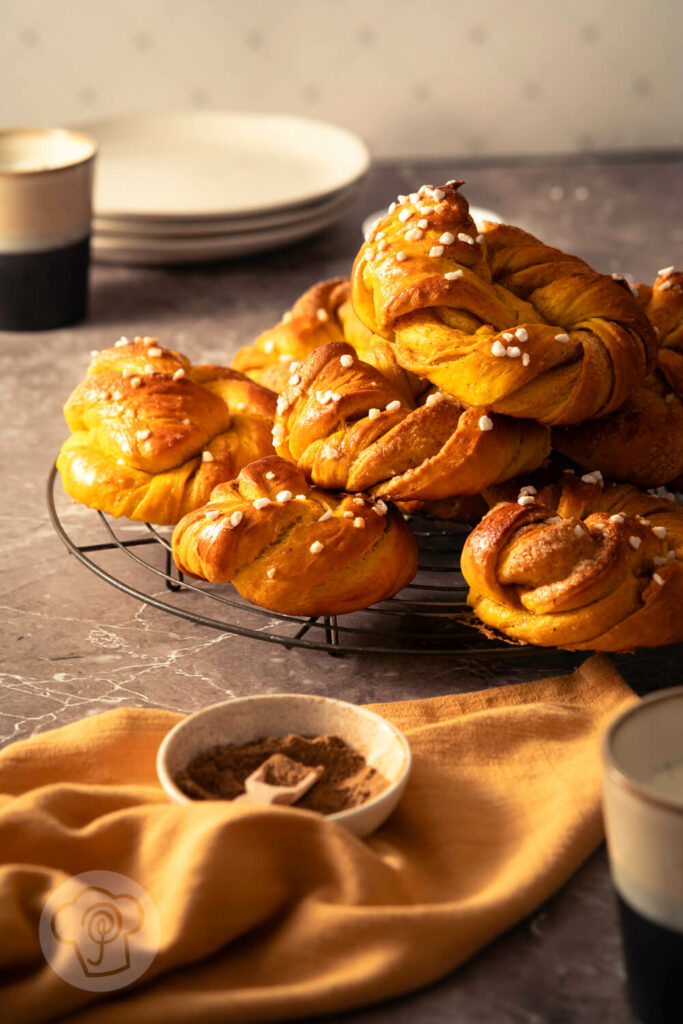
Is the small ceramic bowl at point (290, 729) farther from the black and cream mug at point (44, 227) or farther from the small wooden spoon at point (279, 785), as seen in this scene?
the black and cream mug at point (44, 227)

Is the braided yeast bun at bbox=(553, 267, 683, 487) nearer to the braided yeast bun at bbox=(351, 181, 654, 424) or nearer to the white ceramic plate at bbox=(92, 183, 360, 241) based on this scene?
the braided yeast bun at bbox=(351, 181, 654, 424)

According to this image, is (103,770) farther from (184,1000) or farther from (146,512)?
(146,512)

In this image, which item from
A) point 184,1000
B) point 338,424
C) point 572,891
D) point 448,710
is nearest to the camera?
point 184,1000

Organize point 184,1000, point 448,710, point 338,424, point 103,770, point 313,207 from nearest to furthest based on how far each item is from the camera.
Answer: point 184,1000 → point 103,770 → point 448,710 → point 338,424 → point 313,207

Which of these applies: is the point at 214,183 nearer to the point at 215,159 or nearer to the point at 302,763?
the point at 215,159

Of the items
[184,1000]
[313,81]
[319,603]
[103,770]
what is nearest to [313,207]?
[313,81]

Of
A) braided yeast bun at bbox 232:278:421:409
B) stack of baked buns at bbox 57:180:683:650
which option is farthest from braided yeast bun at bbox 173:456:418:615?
braided yeast bun at bbox 232:278:421:409

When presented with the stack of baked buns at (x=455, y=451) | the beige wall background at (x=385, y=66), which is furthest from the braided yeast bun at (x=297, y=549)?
the beige wall background at (x=385, y=66)

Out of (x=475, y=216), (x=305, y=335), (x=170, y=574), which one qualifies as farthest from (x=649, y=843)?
(x=475, y=216)
